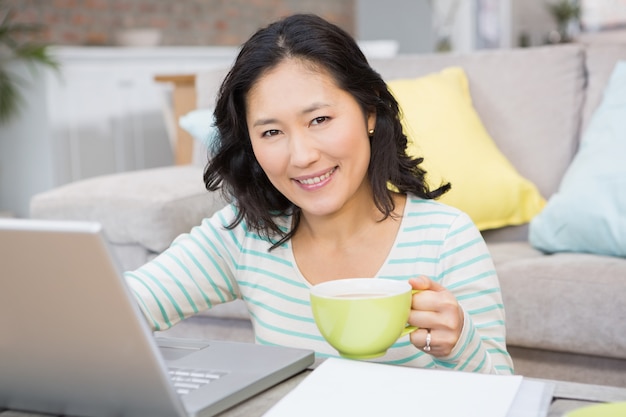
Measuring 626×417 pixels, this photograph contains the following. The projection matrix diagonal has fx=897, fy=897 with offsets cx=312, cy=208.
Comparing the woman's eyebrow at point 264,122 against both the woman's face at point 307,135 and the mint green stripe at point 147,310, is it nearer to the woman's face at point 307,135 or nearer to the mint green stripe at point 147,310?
the woman's face at point 307,135

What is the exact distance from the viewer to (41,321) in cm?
73

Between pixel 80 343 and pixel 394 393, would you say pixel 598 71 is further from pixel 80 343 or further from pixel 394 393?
pixel 80 343

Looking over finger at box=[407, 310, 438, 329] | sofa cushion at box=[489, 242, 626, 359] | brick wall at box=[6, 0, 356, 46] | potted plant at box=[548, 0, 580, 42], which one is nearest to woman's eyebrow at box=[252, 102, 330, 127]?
finger at box=[407, 310, 438, 329]

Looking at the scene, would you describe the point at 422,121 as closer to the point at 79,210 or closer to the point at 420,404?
the point at 79,210

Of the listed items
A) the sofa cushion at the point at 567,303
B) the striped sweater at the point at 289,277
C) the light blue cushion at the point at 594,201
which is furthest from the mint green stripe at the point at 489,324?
the light blue cushion at the point at 594,201

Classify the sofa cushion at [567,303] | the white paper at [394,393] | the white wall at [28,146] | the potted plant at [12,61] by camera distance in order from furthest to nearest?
the white wall at [28,146] → the potted plant at [12,61] → the sofa cushion at [567,303] → the white paper at [394,393]

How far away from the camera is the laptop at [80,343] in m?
0.67

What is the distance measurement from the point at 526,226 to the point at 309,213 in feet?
3.76

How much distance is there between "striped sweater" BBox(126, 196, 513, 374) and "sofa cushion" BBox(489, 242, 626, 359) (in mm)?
689

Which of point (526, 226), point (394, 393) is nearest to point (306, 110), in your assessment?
point (394, 393)

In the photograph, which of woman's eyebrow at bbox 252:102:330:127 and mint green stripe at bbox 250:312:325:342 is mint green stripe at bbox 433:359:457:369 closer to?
mint green stripe at bbox 250:312:325:342

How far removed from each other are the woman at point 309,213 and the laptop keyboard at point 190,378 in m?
0.25

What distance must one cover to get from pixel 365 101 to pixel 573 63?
1.37m

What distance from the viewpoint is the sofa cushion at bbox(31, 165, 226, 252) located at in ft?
7.25
